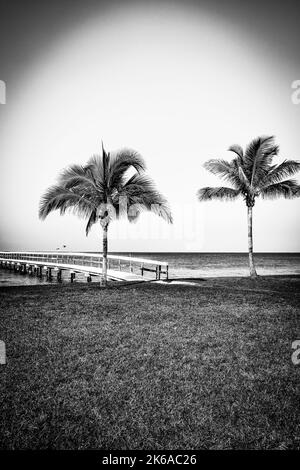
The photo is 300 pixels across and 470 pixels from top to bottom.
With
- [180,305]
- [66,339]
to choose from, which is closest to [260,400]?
[66,339]

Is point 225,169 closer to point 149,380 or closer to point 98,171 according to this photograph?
point 98,171

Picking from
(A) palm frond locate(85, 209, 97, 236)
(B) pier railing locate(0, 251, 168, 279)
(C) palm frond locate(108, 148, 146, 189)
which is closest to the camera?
(C) palm frond locate(108, 148, 146, 189)

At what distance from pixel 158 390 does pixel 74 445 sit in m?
1.37

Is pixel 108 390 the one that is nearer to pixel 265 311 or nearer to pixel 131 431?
pixel 131 431

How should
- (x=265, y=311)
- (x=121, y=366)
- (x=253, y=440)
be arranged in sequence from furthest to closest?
(x=265, y=311)
(x=121, y=366)
(x=253, y=440)

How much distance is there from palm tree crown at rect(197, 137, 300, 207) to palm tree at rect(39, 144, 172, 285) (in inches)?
259

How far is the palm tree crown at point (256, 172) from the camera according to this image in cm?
1633

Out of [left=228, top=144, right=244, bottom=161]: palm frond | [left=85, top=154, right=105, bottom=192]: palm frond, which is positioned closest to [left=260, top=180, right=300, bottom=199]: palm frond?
[left=228, top=144, right=244, bottom=161]: palm frond

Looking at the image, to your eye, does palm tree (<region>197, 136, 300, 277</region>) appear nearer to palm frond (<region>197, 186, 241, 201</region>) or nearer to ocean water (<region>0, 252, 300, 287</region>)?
palm frond (<region>197, 186, 241, 201</region>)

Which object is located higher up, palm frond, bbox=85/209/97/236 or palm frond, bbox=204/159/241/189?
palm frond, bbox=204/159/241/189

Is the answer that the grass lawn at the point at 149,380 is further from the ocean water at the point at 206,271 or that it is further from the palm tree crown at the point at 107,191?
the ocean water at the point at 206,271

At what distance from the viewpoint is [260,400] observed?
142 inches

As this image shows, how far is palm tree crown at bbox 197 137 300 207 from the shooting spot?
1633cm

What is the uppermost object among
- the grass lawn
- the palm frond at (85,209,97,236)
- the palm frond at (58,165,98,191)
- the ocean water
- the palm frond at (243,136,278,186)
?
the palm frond at (243,136,278,186)
